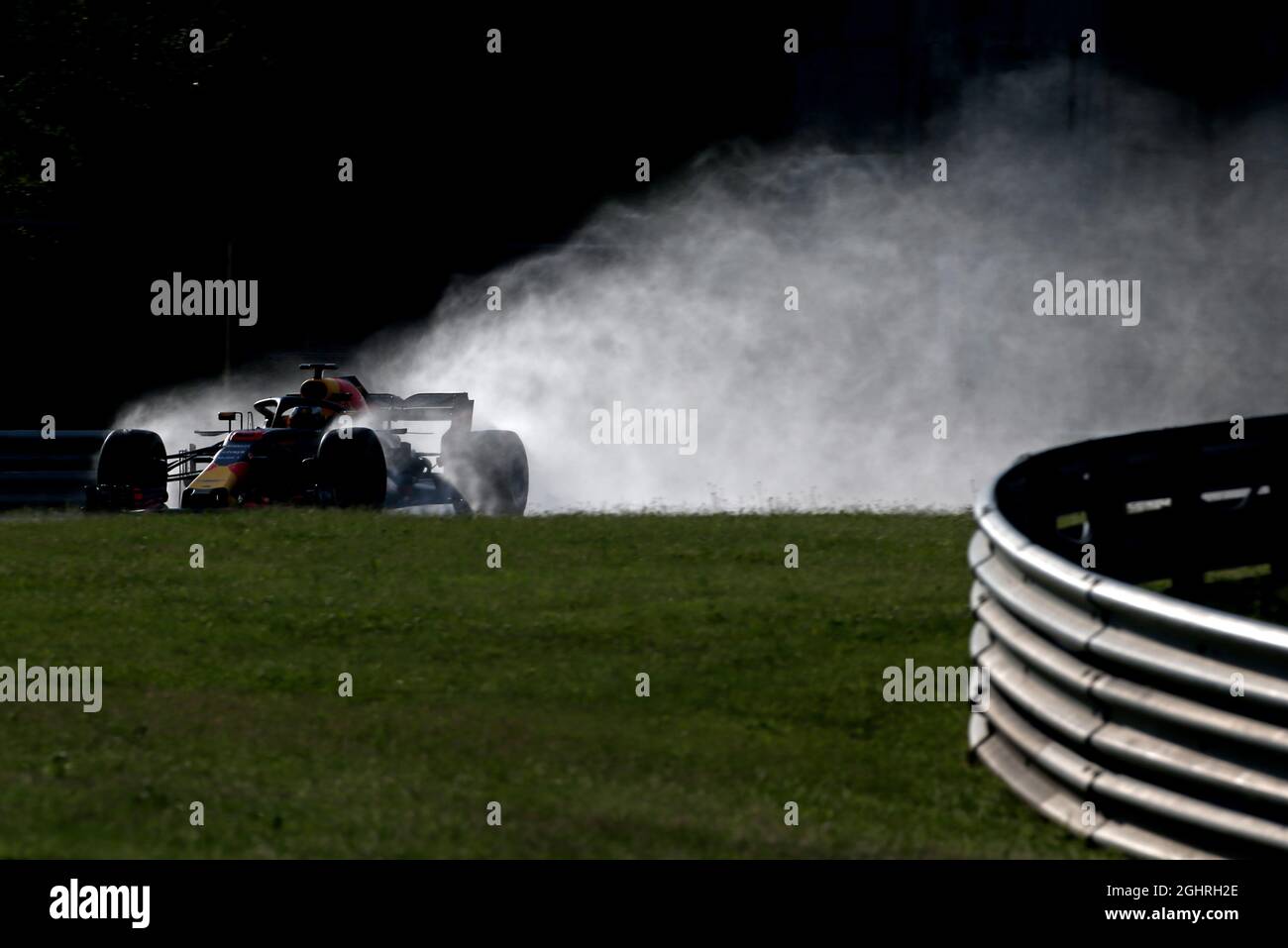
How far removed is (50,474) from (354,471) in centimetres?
667

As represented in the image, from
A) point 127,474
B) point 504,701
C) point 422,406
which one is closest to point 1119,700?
point 504,701

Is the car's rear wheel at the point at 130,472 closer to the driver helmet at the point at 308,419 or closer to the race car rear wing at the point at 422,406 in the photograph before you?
the driver helmet at the point at 308,419

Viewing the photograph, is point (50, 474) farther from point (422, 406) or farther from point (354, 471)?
point (354, 471)

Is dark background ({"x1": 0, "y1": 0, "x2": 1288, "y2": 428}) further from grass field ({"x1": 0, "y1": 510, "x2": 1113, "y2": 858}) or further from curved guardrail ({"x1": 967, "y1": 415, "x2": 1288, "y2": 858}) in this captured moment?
curved guardrail ({"x1": 967, "y1": 415, "x2": 1288, "y2": 858})

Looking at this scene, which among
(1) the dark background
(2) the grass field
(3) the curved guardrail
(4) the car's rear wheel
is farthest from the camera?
(1) the dark background

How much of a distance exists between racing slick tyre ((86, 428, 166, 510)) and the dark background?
13056 millimetres

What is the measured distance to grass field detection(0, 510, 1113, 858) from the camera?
6215mm

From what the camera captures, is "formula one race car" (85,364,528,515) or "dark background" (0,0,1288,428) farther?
"dark background" (0,0,1288,428)

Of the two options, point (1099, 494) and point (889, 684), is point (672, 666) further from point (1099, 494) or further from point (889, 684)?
point (1099, 494)

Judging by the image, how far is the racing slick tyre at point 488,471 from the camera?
1794 centimetres

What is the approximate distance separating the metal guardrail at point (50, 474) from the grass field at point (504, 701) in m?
8.34

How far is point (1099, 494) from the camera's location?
30.4ft

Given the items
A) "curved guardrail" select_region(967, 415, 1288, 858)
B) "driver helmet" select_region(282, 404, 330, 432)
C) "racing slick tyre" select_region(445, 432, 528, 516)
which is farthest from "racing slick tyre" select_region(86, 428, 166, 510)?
"curved guardrail" select_region(967, 415, 1288, 858)
